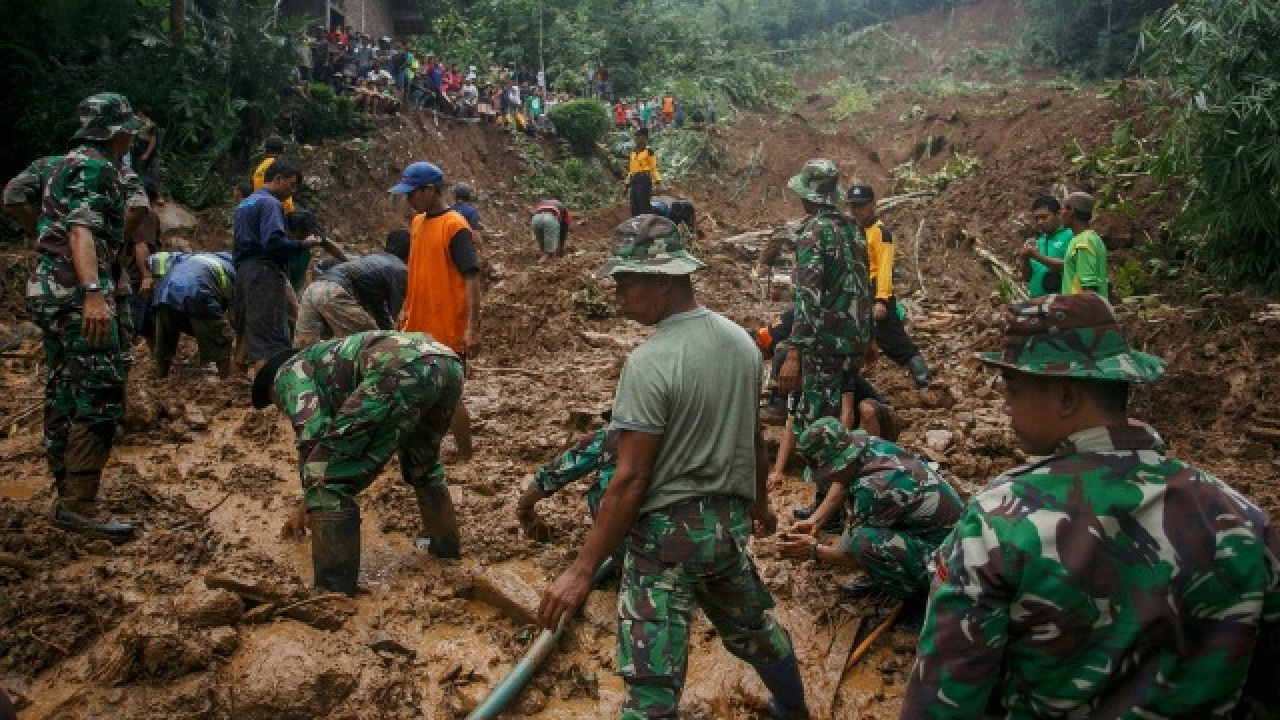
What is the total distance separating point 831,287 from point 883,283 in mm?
1753

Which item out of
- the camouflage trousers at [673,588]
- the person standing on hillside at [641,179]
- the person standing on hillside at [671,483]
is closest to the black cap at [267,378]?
the person standing on hillside at [671,483]

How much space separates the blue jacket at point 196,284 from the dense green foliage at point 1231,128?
824cm

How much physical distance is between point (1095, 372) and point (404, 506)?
4.10m

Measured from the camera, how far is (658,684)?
249cm

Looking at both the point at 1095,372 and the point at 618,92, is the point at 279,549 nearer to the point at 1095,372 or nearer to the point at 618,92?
the point at 1095,372

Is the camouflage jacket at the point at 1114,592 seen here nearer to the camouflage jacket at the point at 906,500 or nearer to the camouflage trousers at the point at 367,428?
the camouflage jacket at the point at 906,500

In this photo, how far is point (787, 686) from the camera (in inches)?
117

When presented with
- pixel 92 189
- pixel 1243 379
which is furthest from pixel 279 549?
pixel 1243 379

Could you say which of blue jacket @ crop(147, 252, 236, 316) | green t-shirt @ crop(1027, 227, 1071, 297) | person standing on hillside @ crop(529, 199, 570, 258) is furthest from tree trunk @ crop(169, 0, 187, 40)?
green t-shirt @ crop(1027, 227, 1071, 297)

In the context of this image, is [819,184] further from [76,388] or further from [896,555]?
[76,388]

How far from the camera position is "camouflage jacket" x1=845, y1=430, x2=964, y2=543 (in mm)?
3799

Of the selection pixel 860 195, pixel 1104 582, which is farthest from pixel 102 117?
pixel 1104 582

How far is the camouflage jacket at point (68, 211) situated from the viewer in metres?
4.07

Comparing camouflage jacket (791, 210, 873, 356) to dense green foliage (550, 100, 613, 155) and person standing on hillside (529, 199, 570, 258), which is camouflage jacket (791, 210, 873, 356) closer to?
person standing on hillside (529, 199, 570, 258)
